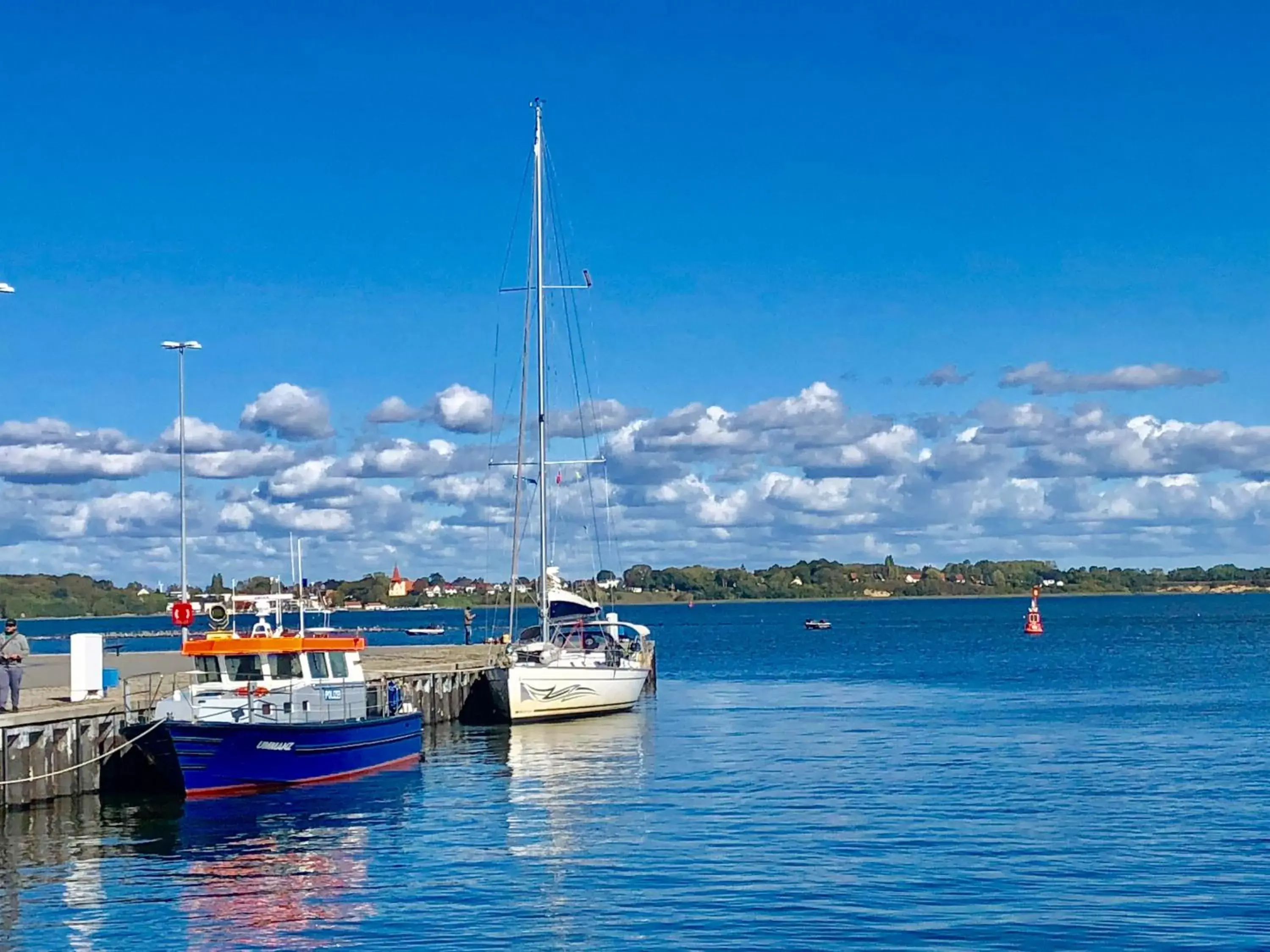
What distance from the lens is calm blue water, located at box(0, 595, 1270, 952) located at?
23656 mm

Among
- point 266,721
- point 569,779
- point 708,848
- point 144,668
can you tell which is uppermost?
point 144,668

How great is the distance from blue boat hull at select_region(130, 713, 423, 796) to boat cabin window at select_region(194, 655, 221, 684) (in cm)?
217

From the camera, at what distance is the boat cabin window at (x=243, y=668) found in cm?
3900

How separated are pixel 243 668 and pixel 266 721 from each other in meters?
1.81

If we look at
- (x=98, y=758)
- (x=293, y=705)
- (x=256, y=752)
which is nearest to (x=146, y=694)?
(x=98, y=758)

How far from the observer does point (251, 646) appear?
39031 millimetres

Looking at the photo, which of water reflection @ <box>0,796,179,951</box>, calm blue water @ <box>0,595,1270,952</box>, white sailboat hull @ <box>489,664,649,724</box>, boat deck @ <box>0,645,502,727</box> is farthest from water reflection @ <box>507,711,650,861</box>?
water reflection @ <box>0,796,179,951</box>

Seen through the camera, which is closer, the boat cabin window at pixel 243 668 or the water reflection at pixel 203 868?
the water reflection at pixel 203 868

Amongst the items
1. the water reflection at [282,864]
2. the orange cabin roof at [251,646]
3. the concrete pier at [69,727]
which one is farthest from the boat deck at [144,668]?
the water reflection at [282,864]

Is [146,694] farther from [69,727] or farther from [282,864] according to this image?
[282,864]

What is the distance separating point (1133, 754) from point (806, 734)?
11.3 m

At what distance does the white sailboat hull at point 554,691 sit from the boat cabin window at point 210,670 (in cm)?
1550

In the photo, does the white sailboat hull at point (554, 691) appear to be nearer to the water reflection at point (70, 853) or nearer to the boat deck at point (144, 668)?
the boat deck at point (144, 668)

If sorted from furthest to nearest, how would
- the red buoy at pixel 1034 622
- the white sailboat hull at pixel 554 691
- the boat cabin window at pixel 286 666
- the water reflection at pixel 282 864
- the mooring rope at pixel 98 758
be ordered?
1. the red buoy at pixel 1034 622
2. the white sailboat hull at pixel 554 691
3. the boat cabin window at pixel 286 666
4. the mooring rope at pixel 98 758
5. the water reflection at pixel 282 864
